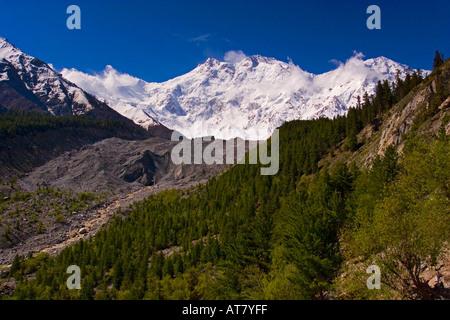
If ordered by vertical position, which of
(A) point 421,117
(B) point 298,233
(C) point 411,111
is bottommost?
(B) point 298,233

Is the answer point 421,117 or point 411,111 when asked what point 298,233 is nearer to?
point 421,117

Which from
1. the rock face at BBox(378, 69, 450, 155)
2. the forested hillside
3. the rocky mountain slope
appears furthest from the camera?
the rock face at BBox(378, 69, 450, 155)

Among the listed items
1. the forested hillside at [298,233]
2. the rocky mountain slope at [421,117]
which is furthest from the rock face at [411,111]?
the forested hillside at [298,233]

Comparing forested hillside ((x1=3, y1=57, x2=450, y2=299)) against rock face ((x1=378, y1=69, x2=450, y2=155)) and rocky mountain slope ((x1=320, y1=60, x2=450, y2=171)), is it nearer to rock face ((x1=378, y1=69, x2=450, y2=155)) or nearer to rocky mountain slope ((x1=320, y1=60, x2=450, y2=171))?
rocky mountain slope ((x1=320, y1=60, x2=450, y2=171))

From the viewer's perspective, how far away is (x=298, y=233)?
37.8 meters

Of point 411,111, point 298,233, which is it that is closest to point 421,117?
point 411,111

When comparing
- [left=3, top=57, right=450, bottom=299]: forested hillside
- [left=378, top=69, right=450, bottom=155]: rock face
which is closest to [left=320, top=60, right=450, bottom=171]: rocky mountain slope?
[left=378, top=69, right=450, bottom=155]: rock face

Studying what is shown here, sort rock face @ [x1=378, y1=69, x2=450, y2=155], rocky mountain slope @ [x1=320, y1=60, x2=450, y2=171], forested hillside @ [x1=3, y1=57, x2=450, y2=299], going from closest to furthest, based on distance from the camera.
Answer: forested hillside @ [x1=3, y1=57, x2=450, y2=299] < rocky mountain slope @ [x1=320, y1=60, x2=450, y2=171] < rock face @ [x1=378, y1=69, x2=450, y2=155]

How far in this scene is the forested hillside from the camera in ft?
81.3

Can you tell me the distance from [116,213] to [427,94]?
125320 millimetres

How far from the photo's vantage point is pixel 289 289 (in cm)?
3447

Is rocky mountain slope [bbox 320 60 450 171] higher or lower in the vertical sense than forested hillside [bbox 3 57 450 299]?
higher

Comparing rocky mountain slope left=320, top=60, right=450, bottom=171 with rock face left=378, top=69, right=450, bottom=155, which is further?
rock face left=378, top=69, right=450, bottom=155

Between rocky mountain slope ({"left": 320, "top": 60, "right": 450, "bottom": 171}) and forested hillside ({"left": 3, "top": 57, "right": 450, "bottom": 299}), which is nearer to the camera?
forested hillside ({"left": 3, "top": 57, "right": 450, "bottom": 299})
